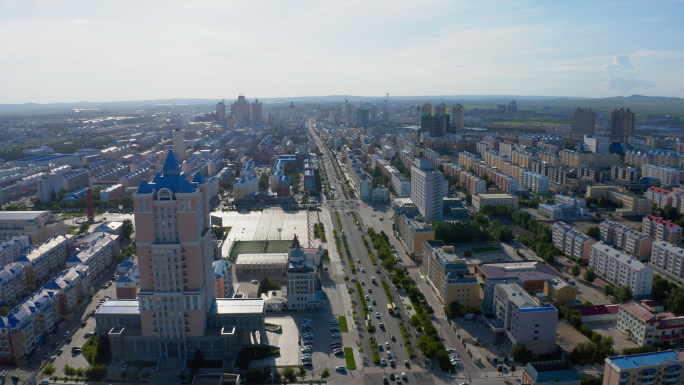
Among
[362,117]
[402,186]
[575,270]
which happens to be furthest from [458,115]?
[575,270]

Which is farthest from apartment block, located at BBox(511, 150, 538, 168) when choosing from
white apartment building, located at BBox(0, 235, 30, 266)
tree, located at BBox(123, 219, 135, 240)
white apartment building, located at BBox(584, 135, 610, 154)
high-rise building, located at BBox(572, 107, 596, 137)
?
white apartment building, located at BBox(0, 235, 30, 266)

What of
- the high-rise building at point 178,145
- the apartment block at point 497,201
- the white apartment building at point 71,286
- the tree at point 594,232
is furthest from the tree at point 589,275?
the high-rise building at point 178,145

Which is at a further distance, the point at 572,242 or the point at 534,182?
the point at 534,182

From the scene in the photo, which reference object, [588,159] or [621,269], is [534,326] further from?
[588,159]

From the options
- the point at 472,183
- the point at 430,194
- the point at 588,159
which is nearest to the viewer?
Answer: the point at 430,194

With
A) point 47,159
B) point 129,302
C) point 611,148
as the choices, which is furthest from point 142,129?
point 129,302

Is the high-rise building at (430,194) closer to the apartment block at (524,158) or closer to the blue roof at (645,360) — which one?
the blue roof at (645,360)

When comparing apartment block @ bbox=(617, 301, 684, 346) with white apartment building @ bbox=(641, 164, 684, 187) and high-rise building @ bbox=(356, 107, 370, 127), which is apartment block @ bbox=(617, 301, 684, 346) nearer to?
white apartment building @ bbox=(641, 164, 684, 187)
